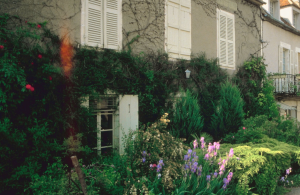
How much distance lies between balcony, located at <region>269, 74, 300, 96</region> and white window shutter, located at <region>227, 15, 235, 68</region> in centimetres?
292

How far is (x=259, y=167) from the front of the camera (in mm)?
4289

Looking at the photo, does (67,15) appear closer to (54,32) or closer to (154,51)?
(54,32)

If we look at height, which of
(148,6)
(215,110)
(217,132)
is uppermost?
(148,6)

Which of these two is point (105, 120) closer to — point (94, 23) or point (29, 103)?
point (29, 103)

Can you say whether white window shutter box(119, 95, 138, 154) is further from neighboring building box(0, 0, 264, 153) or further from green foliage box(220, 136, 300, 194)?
green foliage box(220, 136, 300, 194)

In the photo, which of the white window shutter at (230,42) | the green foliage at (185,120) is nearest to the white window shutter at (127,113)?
the green foliage at (185,120)

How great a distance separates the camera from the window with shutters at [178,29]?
23.1 feet

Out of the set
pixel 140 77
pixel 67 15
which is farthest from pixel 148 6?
pixel 67 15

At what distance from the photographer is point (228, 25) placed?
29.7ft

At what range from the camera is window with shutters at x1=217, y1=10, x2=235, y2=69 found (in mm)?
8656

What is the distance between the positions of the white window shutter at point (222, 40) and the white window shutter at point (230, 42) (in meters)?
0.19

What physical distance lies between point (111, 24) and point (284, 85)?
28.1ft

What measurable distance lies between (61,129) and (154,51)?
3.07 meters

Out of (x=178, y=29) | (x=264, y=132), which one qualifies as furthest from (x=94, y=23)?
(x=264, y=132)
